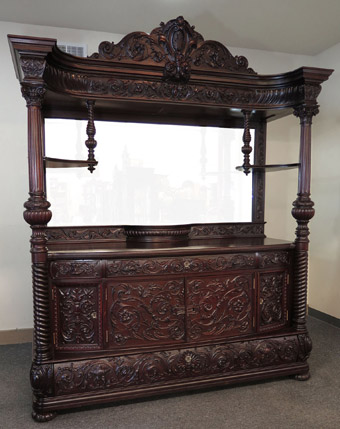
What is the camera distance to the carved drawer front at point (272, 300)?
277cm

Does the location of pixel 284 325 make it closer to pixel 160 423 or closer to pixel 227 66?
pixel 160 423

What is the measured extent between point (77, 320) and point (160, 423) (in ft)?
2.79

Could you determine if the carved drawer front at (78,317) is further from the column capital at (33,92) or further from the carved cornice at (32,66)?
the carved cornice at (32,66)

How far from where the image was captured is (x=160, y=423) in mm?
2229

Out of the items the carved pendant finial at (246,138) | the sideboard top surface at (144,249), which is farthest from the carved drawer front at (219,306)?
the carved pendant finial at (246,138)

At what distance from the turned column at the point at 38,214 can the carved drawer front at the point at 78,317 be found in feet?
0.31

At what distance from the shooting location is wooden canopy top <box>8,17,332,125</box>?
8.05 ft

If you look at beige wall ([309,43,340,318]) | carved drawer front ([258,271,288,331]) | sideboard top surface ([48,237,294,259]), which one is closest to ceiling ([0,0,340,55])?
beige wall ([309,43,340,318])

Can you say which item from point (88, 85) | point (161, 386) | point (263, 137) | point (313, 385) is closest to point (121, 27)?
point (88, 85)

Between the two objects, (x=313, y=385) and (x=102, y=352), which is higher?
(x=102, y=352)

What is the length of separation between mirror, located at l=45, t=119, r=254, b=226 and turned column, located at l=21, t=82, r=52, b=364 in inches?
30.8

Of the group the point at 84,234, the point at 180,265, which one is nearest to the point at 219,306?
the point at 180,265

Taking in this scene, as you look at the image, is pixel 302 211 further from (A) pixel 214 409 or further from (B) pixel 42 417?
(B) pixel 42 417

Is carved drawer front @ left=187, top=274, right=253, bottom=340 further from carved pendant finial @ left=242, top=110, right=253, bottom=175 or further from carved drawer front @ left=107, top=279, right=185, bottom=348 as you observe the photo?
carved pendant finial @ left=242, top=110, right=253, bottom=175
